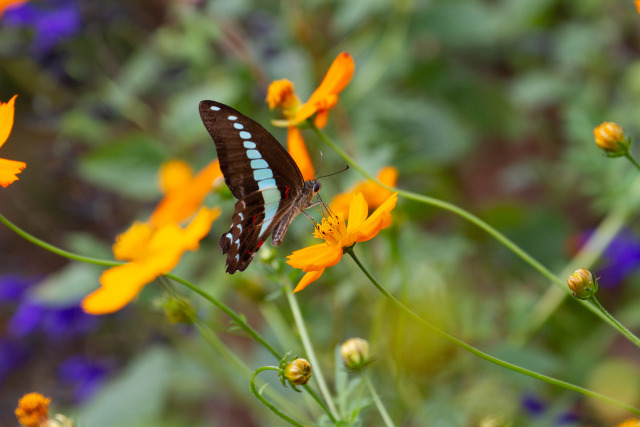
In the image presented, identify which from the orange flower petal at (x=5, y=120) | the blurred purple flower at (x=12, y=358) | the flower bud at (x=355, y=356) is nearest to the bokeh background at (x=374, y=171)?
the blurred purple flower at (x=12, y=358)

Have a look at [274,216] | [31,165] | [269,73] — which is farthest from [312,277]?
[31,165]

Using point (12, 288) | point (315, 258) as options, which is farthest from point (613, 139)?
point (12, 288)

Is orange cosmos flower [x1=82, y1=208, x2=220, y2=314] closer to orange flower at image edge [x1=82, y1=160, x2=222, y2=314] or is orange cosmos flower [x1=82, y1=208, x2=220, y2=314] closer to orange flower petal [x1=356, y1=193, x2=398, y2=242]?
orange flower at image edge [x1=82, y1=160, x2=222, y2=314]

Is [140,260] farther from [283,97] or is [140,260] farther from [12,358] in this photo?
[12,358]

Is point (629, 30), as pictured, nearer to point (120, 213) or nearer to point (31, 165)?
point (120, 213)

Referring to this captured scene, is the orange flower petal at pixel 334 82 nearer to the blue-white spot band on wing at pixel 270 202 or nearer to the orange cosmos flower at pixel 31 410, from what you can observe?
the blue-white spot band on wing at pixel 270 202
